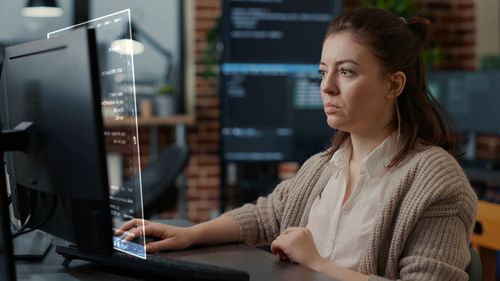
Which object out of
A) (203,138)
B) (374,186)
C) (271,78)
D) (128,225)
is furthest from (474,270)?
(203,138)

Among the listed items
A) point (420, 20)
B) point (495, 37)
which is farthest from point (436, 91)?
point (420, 20)

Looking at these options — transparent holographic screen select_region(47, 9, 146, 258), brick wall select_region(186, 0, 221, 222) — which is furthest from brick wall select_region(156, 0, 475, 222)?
transparent holographic screen select_region(47, 9, 146, 258)

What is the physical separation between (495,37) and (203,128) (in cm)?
208

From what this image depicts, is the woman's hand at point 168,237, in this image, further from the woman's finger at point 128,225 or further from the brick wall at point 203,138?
the brick wall at point 203,138

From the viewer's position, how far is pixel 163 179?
3.97 metres

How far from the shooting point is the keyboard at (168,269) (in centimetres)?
117

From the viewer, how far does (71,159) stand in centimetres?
103

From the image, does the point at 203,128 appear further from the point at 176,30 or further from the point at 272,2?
the point at 272,2

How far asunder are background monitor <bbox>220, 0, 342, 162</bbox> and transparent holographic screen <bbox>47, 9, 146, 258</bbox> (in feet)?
8.20

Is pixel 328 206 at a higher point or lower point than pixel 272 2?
lower

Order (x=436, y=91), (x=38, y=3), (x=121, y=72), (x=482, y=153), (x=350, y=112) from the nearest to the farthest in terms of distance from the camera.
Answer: (x=121, y=72), (x=350, y=112), (x=38, y=3), (x=436, y=91), (x=482, y=153)

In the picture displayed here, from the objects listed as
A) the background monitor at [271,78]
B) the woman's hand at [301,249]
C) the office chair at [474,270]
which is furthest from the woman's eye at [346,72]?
the background monitor at [271,78]

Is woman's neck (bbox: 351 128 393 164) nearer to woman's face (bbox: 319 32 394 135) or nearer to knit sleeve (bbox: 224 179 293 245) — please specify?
woman's face (bbox: 319 32 394 135)

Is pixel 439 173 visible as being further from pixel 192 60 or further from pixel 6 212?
pixel 192 60
